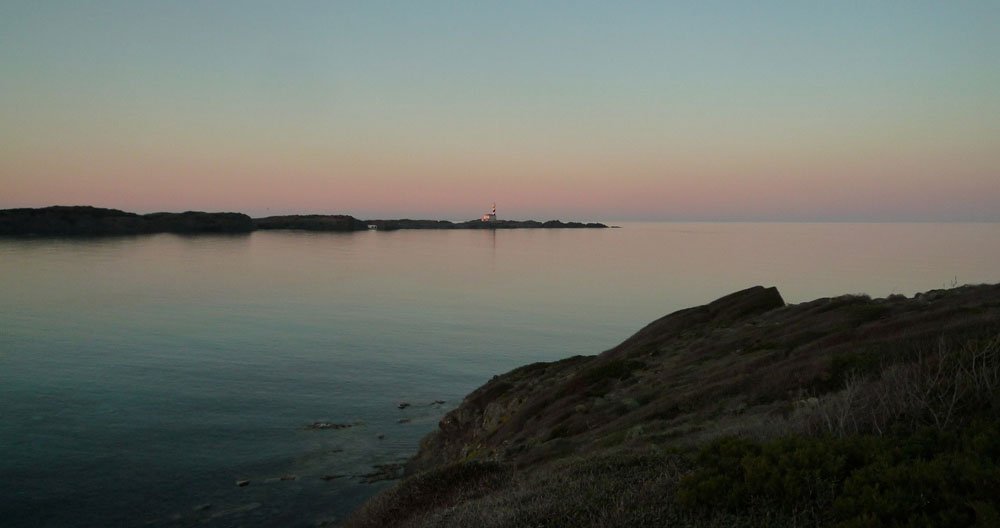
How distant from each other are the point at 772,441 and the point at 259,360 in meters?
39.2

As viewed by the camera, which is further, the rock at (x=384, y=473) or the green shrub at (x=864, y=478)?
the rock at (x=384, y=473)

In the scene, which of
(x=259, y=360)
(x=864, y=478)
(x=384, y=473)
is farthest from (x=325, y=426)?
(x=864, y=478)

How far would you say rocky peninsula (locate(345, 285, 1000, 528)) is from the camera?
289 inches

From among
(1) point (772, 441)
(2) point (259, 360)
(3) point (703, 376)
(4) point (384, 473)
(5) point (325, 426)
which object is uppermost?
(1) point (772, 441)

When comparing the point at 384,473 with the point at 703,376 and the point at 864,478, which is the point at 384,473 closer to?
the point at 703,376

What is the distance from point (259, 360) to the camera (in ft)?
139

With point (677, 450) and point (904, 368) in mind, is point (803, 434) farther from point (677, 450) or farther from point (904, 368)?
point (904, 368)

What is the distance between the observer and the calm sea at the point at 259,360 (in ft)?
75.9

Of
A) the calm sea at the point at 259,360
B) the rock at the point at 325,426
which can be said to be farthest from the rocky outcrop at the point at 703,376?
the calm sea at the point at 259,360

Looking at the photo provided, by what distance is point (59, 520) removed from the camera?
66.1ft

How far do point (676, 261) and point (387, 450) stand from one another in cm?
10757

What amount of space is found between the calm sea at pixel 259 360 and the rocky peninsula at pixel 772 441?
31.5 ft

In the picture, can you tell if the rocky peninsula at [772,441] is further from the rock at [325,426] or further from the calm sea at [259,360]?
the rock at [325,426]

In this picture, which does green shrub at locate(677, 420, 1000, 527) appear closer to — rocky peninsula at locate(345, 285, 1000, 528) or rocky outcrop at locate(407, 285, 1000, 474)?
rocky peninsula at locate(345, 285, 1000, 528)
